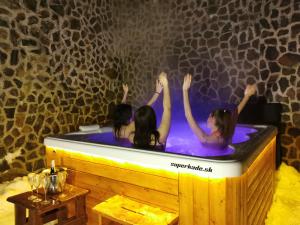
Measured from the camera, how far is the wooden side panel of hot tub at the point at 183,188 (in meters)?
1.67

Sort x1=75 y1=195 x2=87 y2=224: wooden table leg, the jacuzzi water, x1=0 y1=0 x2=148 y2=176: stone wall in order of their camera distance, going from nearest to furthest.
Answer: x1=75 y1=195 x2=87 y2=224: wooden table leg < the jacuzzi water < x1=0 y1=0 x2=148 y2=176: stone wall

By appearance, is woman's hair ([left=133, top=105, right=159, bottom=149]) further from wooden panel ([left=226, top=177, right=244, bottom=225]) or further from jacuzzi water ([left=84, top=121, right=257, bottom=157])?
wooden panel ([left=226, top=177, right=244, bottom=225])

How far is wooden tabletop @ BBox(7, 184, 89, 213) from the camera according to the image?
193 centimetres

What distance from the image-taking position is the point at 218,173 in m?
1.64

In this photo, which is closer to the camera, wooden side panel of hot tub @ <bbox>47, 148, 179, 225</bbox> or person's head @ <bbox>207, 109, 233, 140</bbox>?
wooden side panel of hot tub @ <bbox>47, 148, 179, 225</bbox>

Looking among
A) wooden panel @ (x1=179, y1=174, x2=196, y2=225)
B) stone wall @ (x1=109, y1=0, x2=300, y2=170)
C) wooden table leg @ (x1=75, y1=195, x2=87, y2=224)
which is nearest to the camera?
wooden panel @ (x1=179, y1=174, x2=196, y2=225)

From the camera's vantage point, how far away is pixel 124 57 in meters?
5.12

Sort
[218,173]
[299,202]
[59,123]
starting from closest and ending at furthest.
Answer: [218,173]
[299,202]
[59,123]

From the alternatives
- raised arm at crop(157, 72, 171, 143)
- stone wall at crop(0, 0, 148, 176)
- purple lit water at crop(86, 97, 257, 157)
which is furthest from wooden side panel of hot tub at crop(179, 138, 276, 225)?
stone wall at crop(0, 0, 148, 176)

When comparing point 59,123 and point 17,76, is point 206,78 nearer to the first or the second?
point 59,123

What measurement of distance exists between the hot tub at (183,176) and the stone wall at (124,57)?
3.60 feet

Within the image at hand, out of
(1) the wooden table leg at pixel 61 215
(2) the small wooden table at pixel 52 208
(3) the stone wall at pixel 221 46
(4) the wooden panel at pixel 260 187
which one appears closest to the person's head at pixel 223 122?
(4) the wooden panel at pixel 260 187

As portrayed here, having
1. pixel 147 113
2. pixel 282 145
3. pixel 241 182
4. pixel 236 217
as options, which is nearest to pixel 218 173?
pixel 241 182

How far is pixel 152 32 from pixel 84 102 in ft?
5.93
